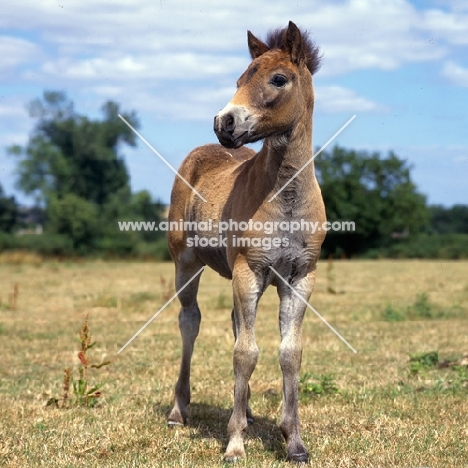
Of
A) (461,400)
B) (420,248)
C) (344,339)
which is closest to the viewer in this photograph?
(461,400)

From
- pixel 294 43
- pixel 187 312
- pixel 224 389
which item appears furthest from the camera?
pixel 224 389

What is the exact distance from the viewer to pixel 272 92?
207 inches

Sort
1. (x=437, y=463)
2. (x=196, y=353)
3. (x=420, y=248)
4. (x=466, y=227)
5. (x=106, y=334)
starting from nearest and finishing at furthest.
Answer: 1. (x=437, y=463)
2. (x=196, y=353)
3. (x=106, y=334)
4. (x=420, y=248)
5. (x=466, y=227)

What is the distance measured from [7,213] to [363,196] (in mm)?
27491

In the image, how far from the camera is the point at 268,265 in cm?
555

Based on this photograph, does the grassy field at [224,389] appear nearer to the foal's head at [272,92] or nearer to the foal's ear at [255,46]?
the foal's head at [272,92]

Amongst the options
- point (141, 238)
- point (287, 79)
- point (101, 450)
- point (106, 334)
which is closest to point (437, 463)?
point (101, 450)

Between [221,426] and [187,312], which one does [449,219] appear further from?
[221,426]

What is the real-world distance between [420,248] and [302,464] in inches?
1747

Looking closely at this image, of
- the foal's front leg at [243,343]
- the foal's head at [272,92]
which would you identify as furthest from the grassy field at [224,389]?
the foal's head at [272,92]

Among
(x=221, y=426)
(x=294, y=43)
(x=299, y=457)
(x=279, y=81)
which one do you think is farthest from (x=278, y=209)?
(x=221, y=426)

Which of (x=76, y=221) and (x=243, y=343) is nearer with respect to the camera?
(x=243, y=343)

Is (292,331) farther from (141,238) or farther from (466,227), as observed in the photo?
(466,227)

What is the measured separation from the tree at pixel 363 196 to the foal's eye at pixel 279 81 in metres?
40.7
